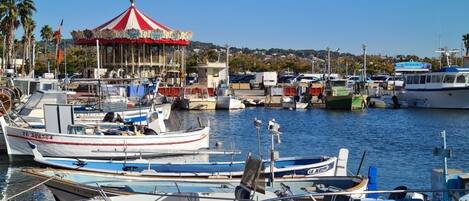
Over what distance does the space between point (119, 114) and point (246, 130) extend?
14.8 m

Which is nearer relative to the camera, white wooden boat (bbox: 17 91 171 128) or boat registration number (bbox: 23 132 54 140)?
A: boat registration number (bbox: 23 132 54 140)

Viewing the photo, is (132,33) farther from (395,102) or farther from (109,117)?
(109,117)

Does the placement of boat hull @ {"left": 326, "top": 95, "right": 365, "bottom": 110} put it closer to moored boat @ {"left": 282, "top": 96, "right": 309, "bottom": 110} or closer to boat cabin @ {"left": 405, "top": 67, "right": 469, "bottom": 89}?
moored boat @ {"left": 282, "top": 96, "right": 309, "bottom": 110}

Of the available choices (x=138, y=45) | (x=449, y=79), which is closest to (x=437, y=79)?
(x=449, y=79)

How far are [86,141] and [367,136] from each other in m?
23.8

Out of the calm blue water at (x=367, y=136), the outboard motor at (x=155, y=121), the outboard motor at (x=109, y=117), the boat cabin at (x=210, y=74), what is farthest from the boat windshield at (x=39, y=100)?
the boat cabin at (x=210, y=74)

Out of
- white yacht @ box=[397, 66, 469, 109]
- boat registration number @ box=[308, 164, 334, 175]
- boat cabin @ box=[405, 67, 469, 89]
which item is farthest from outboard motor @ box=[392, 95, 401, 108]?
boat registration number @ box=[308, 164, 334, 175]

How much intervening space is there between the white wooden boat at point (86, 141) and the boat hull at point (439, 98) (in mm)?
51210

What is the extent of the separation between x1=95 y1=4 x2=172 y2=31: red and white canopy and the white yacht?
33.3 meters

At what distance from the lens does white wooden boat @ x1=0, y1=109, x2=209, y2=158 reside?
27938 millimetres

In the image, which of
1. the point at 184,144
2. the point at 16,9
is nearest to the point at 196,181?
the point at 184,144

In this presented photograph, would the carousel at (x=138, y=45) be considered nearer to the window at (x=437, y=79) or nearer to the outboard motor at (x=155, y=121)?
the window at (x=437, y=79)

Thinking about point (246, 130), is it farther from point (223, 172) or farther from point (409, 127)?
point (223, 172)

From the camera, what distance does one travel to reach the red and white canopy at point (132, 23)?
88562 mm
